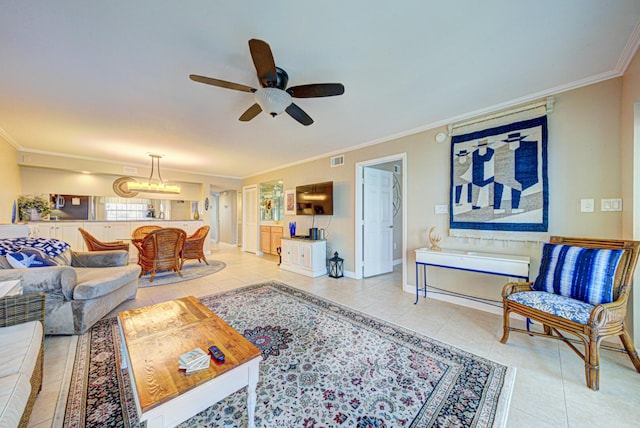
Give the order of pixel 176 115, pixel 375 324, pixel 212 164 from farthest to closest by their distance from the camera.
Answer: pixel 212 164
pixel 176 115
pixel 375 324

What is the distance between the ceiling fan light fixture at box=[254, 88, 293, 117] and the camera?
6.24ft

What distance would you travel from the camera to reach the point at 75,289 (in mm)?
2219

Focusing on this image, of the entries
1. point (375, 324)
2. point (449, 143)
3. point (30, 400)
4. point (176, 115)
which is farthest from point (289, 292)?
point (449, 143)

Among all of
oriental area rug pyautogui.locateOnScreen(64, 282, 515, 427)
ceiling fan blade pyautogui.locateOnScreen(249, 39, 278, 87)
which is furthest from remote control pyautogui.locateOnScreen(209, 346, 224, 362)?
ceiling fan blade pyautogui.locateOnScreen(249, 39, 278, 87)

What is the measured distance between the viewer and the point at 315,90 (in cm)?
192

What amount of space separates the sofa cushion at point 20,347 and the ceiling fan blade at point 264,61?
205 cm

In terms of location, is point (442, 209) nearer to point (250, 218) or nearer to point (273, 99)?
point (273, 99)

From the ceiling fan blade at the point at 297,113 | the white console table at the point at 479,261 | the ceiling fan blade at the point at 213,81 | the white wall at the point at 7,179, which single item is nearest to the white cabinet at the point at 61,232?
the white wall at the point at 7,179

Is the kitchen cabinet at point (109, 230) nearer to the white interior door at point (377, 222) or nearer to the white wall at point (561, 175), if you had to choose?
the white interior door at point (377, 222)

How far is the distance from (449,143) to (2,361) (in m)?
4.17

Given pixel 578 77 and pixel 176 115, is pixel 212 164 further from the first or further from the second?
pixel 578 77

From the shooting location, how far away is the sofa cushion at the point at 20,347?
1106 millimetres

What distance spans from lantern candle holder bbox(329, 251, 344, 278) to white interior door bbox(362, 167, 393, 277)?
45 cm

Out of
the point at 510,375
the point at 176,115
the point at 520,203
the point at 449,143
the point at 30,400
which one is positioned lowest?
the point at 510,375
